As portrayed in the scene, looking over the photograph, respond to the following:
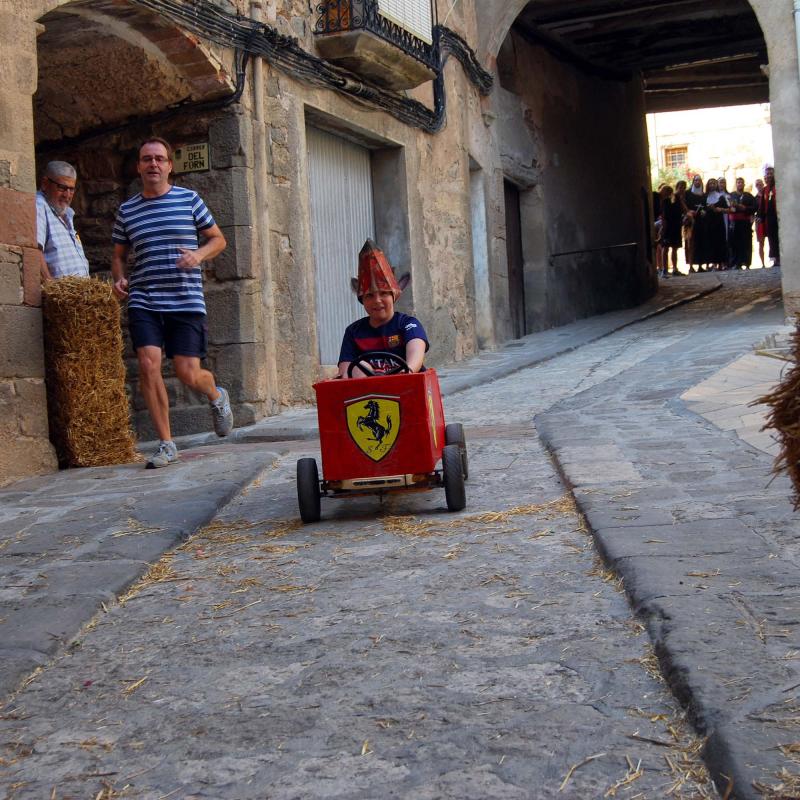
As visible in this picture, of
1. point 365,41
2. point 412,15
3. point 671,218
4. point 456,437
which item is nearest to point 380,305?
point 456,437

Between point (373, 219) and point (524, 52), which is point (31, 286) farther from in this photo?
point (524, 52)

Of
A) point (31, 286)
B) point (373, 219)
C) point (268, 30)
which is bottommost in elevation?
point (31, 286)

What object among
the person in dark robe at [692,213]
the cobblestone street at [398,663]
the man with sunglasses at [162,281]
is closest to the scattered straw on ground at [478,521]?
the cobblestone street at [398,663]

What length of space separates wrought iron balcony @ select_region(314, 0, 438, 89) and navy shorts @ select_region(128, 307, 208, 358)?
4040 millimetres

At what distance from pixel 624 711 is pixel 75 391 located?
464 cm

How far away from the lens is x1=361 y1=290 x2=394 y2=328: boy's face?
4.90 meters

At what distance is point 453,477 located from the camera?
14.4 ft

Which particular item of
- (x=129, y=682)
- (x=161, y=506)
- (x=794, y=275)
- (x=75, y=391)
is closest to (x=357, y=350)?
(x=161, y=506)

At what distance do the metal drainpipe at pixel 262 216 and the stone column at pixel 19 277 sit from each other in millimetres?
2500

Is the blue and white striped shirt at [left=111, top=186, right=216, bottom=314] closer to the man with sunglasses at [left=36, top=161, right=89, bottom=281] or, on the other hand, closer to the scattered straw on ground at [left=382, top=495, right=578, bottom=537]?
the man with sunglasses at [left=36, top=161, right=89, bottom=281]

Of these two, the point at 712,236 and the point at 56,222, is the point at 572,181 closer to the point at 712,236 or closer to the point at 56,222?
the point at 712,236

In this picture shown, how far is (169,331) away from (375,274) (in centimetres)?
188

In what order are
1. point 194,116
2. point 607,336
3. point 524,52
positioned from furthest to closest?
point 524,52 < point 607,336 < point 194,116

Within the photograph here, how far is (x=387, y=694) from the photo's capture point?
243 centimetres
